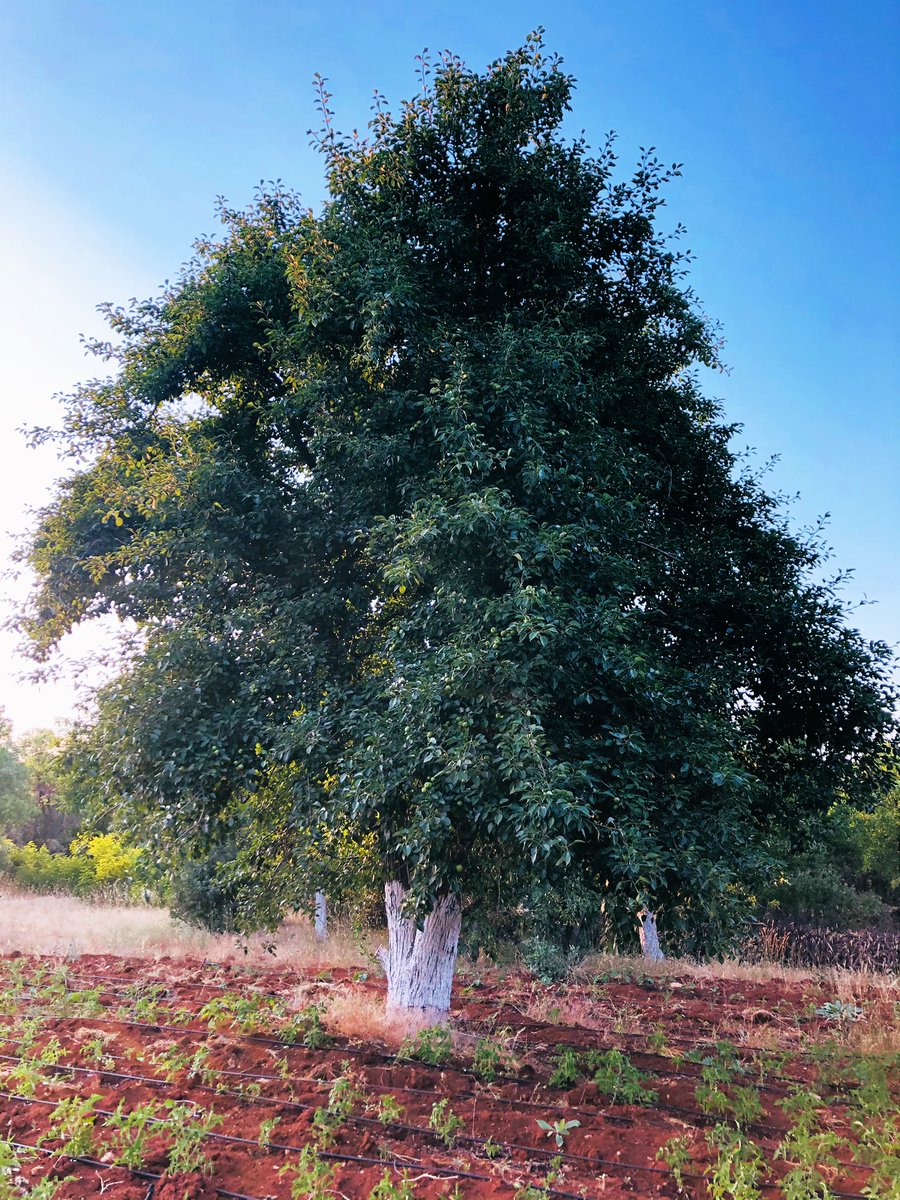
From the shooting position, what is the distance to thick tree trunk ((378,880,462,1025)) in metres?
8.36

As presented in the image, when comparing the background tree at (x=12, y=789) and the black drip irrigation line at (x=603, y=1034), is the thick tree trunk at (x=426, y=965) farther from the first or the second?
the background tree at (x=12, y=789)

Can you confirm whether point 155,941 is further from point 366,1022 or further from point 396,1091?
point 396,1091

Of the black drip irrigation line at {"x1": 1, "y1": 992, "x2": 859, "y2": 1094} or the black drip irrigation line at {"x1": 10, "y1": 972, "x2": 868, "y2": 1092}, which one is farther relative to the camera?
the black drip irrigation line at {"x1": 10, "y1": 972, "x2": 868, "y2": 1092}

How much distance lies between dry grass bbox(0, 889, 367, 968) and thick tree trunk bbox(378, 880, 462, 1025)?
157 inches

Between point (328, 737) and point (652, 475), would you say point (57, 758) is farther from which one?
point (652, 475)

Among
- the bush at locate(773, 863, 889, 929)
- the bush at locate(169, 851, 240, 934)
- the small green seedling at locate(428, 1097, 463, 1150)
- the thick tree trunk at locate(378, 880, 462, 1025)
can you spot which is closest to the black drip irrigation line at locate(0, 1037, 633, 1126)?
the small green seedling at locate(428, 1097, 463, 1150)

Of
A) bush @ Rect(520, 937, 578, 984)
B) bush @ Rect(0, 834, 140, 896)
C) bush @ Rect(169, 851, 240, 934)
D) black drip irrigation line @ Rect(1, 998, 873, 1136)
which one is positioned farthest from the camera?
bush @ Rect(0, 834, 140, 896)

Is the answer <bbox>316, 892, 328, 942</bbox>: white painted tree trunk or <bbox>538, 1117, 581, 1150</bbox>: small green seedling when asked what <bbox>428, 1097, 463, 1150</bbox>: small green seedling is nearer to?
<bbox>538, 1117, 581, 1150</bbox>: small green seedling

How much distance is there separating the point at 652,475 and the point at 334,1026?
766 cm

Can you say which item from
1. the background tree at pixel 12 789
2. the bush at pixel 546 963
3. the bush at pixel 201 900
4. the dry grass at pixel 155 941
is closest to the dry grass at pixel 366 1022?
the dry grass at pixel 155 941

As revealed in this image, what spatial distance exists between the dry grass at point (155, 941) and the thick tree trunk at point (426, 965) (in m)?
3.98

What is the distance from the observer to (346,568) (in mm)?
8992

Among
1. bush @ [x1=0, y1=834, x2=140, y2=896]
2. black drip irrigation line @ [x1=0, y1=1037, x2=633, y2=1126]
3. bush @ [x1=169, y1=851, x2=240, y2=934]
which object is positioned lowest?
bush @ [x1=0, y1=834, x2=140, y2=896]

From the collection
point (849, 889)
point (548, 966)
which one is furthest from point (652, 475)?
point (849, 889)
